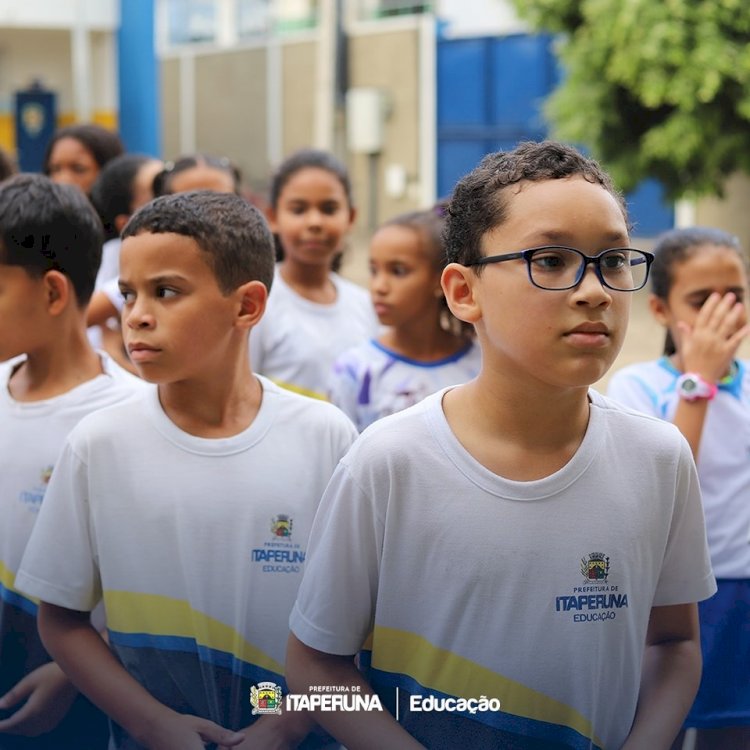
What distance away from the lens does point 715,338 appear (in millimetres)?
2984

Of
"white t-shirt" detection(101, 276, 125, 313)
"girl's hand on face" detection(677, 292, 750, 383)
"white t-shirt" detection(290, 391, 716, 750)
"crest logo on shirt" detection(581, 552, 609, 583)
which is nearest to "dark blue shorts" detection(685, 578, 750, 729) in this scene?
"girl's hand on face" detection(677, 292, 750, 383)

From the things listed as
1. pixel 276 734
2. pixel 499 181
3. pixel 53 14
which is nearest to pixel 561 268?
pixel 499 181

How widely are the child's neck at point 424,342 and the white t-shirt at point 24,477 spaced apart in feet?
3.98

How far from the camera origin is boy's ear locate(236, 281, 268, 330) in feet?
8.11

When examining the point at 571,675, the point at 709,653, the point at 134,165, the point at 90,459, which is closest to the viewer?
the point at 571,675

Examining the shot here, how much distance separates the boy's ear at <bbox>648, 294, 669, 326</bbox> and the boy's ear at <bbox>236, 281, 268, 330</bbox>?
1.23m

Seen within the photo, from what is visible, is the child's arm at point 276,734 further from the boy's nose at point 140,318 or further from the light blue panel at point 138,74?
the light blue panel at point 138,74

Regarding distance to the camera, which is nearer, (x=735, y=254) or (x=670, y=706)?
(x=670, y=706)

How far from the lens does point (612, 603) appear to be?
6.19 feet

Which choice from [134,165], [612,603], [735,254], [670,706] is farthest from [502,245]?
[134,165]

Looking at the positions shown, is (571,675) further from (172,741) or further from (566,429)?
(172,741)

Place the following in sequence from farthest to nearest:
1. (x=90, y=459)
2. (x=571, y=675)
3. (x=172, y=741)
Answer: (x=90, y=459) → (x=172, y=741) → (x=571, y=675)

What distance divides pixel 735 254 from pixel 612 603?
158 cm

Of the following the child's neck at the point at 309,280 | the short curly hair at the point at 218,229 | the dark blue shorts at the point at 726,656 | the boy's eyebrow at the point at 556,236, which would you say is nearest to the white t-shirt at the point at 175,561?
the short curly hair at the point at 218,229
